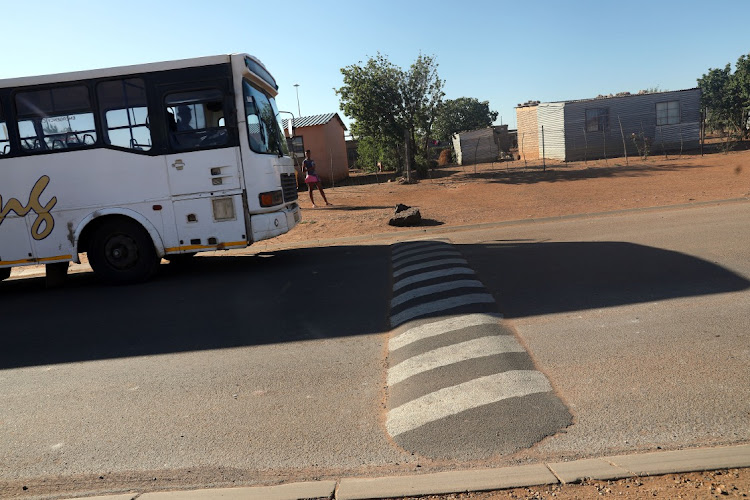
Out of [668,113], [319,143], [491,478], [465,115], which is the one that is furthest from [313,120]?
[465,115]

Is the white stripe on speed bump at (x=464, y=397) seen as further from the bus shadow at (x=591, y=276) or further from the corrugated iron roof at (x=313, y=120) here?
the corrugated iron roof at (x=313, y=120)

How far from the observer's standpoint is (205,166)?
29.2 feet

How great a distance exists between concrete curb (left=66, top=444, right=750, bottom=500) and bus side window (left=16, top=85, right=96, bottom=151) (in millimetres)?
7158

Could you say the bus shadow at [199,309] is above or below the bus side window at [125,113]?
below

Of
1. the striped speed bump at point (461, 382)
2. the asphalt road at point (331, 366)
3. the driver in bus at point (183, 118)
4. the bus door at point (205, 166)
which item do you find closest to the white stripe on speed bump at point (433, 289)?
the striped speed bump at point (461, 382)

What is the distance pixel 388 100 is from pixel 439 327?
22233mm

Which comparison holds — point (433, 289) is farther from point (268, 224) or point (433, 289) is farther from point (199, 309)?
point (268, 224)

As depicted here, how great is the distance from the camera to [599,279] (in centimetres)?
727

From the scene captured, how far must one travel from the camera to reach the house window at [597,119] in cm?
3041

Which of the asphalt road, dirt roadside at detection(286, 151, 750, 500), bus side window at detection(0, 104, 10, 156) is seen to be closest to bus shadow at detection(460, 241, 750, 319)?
the asphalt road

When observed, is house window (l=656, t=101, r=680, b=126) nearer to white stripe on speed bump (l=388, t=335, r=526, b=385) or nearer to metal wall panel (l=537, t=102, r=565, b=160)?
metal wall panel (l=537, t=102, r=565, b=160)

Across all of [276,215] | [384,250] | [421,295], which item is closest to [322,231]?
[384,250]

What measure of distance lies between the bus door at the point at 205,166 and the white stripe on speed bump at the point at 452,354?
4766 millimetres

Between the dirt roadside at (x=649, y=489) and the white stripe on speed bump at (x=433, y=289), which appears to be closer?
the dirt roadside at (x=649, y=489)
